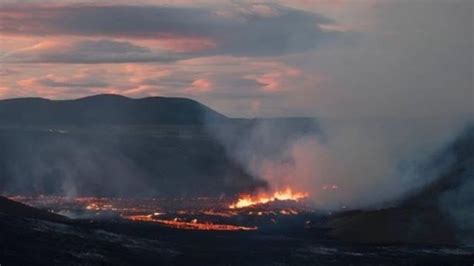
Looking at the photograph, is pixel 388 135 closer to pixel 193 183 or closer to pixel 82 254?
pixel 193 183

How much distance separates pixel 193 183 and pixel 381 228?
57.7m

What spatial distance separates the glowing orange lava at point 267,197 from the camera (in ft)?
327

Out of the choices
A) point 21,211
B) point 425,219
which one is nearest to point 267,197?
point 425,219

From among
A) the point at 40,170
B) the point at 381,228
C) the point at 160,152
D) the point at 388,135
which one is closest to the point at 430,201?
the point at 381,228

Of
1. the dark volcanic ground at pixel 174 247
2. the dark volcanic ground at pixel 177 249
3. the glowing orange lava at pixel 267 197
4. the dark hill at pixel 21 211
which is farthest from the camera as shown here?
the glowing orange lava at pixel 267 197

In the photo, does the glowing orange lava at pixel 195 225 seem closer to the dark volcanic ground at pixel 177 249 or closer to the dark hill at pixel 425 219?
the dark volcanic ground at pixel 177 249

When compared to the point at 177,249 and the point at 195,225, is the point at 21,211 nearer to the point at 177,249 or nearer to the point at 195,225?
the point at 195,225

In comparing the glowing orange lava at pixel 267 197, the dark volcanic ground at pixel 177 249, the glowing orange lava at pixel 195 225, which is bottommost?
the dark volcanic ground at pixel 177 249

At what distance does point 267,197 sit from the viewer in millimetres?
106312

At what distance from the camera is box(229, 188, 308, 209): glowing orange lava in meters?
99.6

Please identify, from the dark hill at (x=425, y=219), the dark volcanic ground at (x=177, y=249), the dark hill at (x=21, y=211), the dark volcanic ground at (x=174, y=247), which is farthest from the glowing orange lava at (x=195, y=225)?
the dark hill at (x=21, y=211)

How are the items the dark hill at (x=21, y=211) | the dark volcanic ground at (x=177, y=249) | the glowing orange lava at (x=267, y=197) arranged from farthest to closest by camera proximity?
the glowing orange lava at (x=267, y=197) < the dark hill at (x=21, y=211) < the dark volcanic ground at (x=177, y=249)

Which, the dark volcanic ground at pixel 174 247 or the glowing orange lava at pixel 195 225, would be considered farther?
the glowing orange lava at pixel 195 225

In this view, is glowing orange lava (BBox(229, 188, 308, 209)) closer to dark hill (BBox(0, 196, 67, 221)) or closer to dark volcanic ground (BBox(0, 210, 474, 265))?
dark hill (BBox(0, 196, 67, 221))
